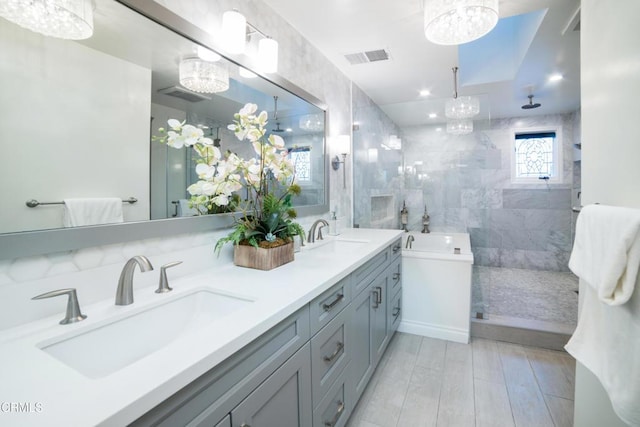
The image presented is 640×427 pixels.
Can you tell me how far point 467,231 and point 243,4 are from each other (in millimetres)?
3125

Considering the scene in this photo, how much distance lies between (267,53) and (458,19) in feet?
3.34

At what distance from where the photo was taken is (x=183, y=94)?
4.12ft

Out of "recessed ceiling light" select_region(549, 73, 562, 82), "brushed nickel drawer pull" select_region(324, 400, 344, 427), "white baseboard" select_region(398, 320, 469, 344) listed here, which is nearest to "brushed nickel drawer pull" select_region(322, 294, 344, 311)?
"brushed nickel drawer pull" select_region(324, 400, 344, 427)

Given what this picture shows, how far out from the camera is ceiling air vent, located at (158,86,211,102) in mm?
1197

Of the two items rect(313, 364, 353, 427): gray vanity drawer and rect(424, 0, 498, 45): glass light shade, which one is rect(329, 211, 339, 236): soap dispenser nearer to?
rect(313, 364, 353, 427): gray vanity drawer

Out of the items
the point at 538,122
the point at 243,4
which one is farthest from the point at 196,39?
the point at 538,122

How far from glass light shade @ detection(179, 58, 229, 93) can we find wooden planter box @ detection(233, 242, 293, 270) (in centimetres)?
76

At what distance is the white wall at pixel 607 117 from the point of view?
0.96m

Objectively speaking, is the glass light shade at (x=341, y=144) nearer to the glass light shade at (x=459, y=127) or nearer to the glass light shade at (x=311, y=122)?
the glass light shade at (x=311, y=122)

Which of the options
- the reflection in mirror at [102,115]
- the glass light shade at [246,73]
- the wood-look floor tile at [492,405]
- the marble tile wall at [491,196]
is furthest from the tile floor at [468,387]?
the glass light shade at [246,73]

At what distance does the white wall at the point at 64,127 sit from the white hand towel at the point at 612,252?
5.13 feet

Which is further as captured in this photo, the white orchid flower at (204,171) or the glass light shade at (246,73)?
the glass light shade at (246,73)

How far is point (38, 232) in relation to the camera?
84 centimetres

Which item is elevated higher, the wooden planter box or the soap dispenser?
the soap dispenser
